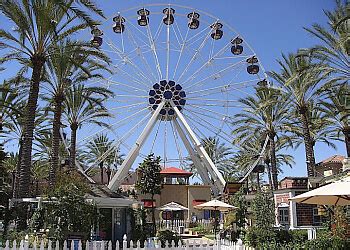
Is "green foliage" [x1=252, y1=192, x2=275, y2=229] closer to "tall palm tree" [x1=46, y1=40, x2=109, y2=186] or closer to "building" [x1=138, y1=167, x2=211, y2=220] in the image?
"tall palm tree" [x1=46, y1=40, x2=109, y2=186]

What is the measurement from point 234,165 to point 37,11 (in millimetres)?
45578

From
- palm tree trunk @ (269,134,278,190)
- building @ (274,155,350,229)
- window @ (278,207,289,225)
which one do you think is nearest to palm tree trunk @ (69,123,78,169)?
building @ (274,155,350,229)

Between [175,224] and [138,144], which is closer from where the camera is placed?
[175,224]

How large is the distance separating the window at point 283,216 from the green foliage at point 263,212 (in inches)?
242

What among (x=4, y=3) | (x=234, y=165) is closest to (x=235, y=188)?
(x=4, y=3)

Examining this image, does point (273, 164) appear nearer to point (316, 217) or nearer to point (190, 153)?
point (190, 153)

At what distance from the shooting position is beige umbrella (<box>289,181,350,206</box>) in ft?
31.0

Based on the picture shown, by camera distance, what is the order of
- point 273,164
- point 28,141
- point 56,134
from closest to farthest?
point 28,141
point 56,134
point 273,164

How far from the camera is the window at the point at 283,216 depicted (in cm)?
Result: 2389

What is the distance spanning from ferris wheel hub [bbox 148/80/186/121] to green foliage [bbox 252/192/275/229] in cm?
2014

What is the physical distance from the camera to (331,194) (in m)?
9.43

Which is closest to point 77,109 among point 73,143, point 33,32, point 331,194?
point 73,143

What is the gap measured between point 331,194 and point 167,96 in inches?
1114

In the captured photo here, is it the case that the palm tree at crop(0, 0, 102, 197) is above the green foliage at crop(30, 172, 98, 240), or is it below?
above
